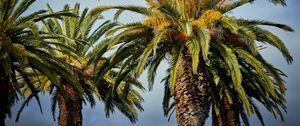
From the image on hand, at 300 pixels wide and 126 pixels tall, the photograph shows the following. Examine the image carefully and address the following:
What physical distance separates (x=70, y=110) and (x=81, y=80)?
2.24 m

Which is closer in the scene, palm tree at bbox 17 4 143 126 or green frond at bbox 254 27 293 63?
green frond at bbox 254 27 293 63

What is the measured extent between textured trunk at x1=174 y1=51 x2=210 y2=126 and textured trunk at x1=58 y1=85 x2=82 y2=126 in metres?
8.71

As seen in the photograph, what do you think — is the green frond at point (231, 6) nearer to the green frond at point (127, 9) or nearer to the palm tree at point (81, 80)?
the green frond at point (127, 9)

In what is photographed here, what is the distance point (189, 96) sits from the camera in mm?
19094

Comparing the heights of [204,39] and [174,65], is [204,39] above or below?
above

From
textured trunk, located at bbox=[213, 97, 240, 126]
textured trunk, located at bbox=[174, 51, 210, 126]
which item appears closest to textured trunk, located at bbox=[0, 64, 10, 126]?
textured trunk, located at bbox=[174, 51, 210, 126]

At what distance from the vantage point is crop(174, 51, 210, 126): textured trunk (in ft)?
61.8

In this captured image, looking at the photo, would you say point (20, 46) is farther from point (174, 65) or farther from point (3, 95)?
point (174, 65)

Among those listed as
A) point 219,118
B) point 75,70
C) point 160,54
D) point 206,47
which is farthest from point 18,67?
point 219,118

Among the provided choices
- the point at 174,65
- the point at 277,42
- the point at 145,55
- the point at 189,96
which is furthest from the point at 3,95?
the point at 277,42

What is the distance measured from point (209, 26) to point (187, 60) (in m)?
1.62

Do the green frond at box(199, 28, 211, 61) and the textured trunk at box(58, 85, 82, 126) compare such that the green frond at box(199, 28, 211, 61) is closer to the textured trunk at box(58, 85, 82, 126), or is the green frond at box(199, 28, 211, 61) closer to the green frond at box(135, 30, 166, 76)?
the green frond at box(135, 30, 166, 76)

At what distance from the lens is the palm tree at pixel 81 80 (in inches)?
1046

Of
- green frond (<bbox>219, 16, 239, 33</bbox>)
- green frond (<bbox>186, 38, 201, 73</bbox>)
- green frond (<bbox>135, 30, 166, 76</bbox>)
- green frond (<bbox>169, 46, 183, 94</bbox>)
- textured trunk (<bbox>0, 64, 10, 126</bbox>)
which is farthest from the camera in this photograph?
textured trunk (<bbox>0, 64, 10, 126</bbox>)
